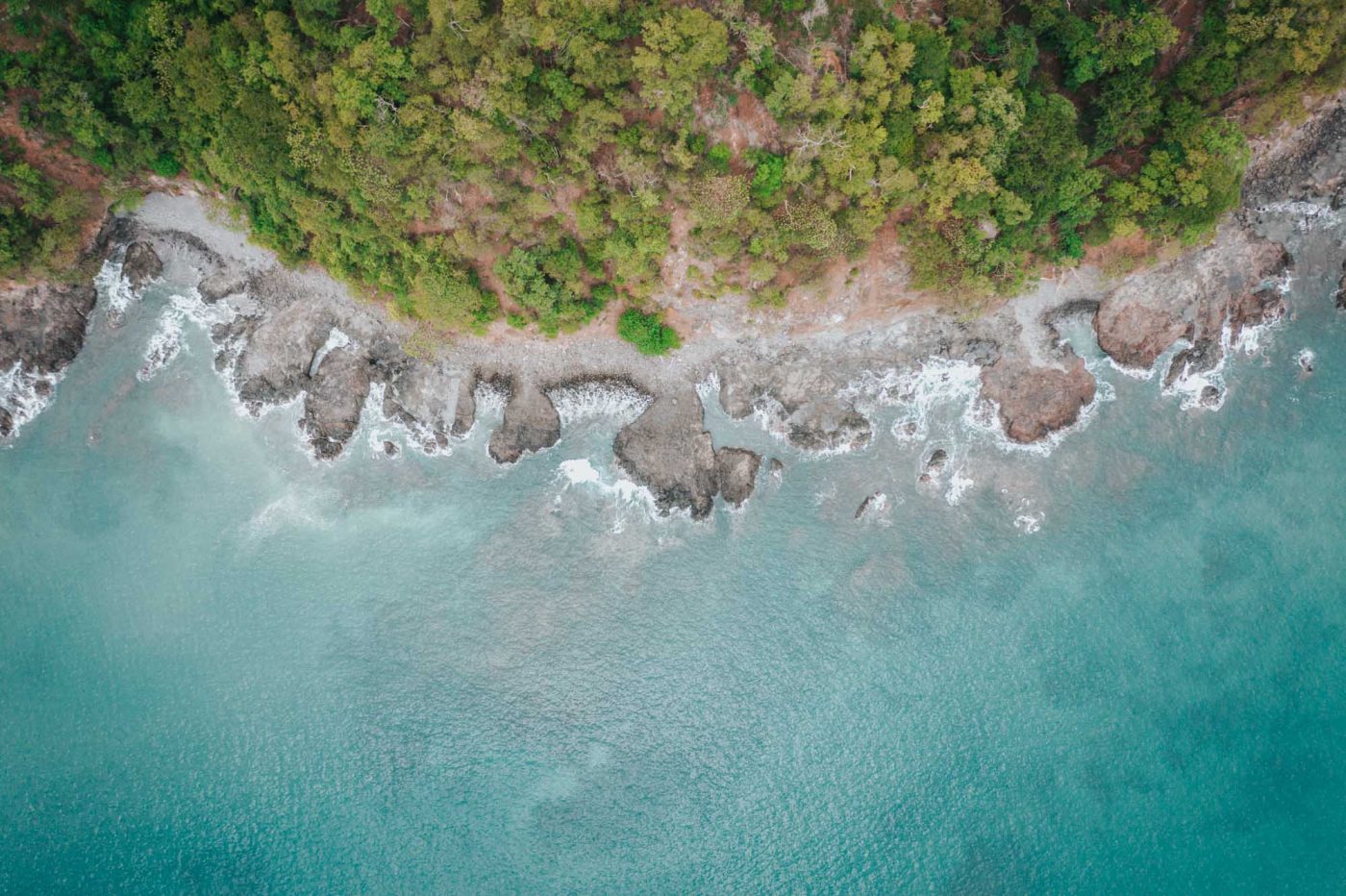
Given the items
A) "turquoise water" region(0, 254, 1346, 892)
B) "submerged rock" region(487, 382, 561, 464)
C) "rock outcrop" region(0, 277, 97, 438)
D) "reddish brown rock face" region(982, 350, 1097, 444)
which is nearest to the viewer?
"turquoise water" region(0, 254, 1346, 892)

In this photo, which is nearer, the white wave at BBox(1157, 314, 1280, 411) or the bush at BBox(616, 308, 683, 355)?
the bush at BBox(616, 308, 683, 355)

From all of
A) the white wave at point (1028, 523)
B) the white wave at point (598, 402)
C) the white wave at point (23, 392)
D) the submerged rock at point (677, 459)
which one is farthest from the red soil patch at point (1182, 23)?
the white wave at point (23, 392)

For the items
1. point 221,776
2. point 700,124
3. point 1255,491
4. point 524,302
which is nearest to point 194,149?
point 524,302

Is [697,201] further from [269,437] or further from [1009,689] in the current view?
[1009,689]

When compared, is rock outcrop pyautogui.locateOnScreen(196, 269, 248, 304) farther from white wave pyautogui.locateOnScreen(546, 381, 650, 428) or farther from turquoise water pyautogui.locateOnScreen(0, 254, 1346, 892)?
white wave pyautogui.locateOnScreen(546, 381, 650, 428)

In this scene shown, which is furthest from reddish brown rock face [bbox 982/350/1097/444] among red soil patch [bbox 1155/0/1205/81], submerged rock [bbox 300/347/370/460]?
submerged rock [bbox 300/347/370/460]

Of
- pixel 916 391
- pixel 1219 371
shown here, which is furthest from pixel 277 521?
pixel 1219 371
